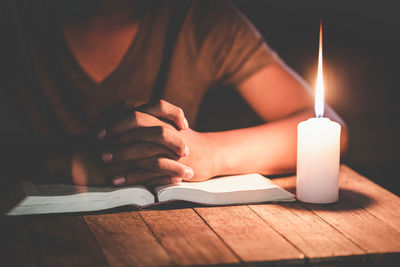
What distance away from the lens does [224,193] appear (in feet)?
2.77

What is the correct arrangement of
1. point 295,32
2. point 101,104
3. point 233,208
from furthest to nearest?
point 295,32 → point 101,104 → point 233,208

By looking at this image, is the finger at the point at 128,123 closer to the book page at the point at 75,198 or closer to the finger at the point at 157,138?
the finger at the point at 157,138

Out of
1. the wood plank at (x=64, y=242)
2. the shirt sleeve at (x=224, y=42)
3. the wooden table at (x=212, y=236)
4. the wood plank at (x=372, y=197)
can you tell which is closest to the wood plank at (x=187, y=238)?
the wooden table at (x=212, y=236)

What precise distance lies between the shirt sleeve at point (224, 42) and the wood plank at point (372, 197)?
536mm

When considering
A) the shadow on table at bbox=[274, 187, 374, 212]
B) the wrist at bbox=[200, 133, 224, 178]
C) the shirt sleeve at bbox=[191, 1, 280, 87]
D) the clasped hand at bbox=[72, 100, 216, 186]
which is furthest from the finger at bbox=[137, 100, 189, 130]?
the shirt sleeve at bbox=[191, 1, 280, 87]

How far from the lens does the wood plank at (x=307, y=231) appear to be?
65cm

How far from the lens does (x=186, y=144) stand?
1003 mm

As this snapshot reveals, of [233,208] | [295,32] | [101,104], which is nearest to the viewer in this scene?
[233,208]

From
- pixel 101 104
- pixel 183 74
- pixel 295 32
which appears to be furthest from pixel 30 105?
pixel 295 32

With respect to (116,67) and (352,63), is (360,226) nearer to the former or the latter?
(116,67)

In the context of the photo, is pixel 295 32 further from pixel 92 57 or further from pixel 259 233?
pixel 259 233

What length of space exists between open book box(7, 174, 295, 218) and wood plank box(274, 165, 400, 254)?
104mm

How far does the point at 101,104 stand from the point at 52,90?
0.19 m

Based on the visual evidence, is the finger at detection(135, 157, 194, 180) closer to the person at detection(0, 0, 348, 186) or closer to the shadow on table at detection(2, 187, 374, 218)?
the shadow on table at detection(2, 187, 374, 218)
